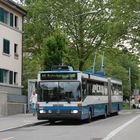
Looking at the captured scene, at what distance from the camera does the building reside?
4147 cm

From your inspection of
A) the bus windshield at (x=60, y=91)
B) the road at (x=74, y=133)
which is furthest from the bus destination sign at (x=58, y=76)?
the road at (x=74, y=133)

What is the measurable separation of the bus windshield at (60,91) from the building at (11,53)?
10.9 m

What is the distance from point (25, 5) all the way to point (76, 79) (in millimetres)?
34401

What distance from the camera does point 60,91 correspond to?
27.6m

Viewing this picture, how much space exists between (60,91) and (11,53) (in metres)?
18.1

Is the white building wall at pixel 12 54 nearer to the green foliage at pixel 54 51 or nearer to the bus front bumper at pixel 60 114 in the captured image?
the green foliage at pixel 54 51

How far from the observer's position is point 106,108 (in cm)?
3641

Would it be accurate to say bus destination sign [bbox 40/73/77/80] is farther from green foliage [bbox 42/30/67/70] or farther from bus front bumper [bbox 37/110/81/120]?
green foliage [bbox 42/30/67/70]

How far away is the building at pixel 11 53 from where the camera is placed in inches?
1633

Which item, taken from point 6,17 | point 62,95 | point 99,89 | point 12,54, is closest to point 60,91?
point 62,95

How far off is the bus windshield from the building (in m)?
10.9

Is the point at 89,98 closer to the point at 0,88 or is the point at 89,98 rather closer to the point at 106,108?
the point at 106,108

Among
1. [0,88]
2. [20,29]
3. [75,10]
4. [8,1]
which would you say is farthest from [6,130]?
[75,10]

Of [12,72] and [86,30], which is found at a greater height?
Answer: [86,30]
